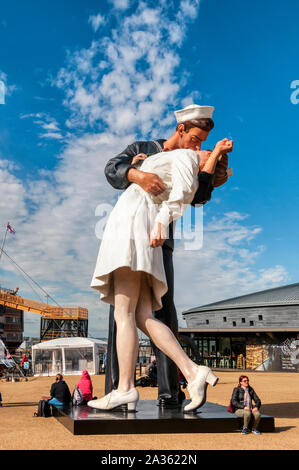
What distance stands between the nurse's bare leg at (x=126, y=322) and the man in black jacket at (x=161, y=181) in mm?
838

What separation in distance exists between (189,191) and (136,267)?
2.65 ft

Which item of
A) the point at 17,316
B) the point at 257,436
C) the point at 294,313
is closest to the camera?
the point at 257,436

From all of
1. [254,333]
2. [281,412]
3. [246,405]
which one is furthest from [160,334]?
[254,333]

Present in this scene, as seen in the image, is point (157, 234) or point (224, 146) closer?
point (157, 234)

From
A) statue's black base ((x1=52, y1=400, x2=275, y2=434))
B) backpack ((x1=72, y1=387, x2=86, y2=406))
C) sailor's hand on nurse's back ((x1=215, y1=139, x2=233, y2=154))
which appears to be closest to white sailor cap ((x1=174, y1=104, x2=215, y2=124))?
sailor's hand on nurse's back ((x1=215, y1=139, x2=233, y2=154))

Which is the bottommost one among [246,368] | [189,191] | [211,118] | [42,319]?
[246,368]

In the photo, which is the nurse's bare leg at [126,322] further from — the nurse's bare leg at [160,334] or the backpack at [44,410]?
the backpack at [44,410]

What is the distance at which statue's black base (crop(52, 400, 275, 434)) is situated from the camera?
409cm

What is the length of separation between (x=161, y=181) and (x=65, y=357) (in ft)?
79.1

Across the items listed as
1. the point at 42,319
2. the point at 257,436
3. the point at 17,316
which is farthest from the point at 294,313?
the point at 17,316

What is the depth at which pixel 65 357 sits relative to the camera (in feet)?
87.5

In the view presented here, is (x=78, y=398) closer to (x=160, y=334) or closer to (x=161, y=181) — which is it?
(x=160, y=334)
